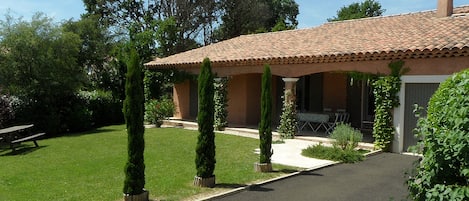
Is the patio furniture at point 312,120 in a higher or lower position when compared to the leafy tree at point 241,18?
lower

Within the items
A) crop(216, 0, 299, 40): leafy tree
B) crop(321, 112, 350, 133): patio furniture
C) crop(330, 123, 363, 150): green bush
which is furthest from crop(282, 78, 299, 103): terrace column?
crop(216, 0, 299, 40): leafy tree

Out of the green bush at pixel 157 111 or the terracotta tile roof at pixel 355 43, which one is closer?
the terracotta tile roof at pixel 355 43

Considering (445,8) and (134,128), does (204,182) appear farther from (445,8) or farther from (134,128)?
(445,8)

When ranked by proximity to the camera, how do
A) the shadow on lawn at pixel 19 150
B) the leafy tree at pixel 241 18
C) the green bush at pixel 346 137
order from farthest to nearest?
the leafy tree at pixel 241 18 → the shadow on lawn at pixel 19 150 → the green bush at pixel 346 137

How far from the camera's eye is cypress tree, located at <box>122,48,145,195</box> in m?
6.55

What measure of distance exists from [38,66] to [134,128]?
14.3 metres

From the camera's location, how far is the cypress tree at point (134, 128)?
21.5ft

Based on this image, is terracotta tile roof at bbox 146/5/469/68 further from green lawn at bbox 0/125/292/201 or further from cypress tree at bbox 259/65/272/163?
cypress tree at bbox 259/65/272/163

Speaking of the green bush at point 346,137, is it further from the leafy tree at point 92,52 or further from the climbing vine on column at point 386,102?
the leafy tree at point 92,52

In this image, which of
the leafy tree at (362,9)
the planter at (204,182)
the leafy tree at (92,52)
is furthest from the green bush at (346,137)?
the leafy tree at (362,9)

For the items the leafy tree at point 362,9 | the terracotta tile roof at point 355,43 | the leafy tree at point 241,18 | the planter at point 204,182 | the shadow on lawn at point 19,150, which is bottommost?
the shadow on lawn at point 19,150

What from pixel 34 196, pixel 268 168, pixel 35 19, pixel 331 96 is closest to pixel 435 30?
pixel 331 96

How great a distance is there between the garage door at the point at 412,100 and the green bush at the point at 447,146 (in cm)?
863

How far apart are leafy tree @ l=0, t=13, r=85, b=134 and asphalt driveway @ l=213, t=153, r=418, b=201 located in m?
14.6
